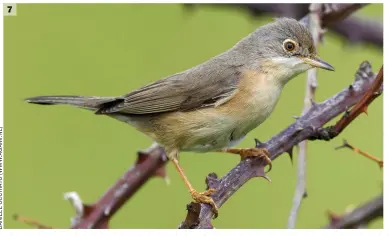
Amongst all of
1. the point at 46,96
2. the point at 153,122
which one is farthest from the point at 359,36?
the point at 46,96

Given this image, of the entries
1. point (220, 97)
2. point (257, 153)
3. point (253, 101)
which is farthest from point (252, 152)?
point (220, 97)

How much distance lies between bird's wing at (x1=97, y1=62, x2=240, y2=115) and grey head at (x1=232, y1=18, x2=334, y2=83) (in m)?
0.18

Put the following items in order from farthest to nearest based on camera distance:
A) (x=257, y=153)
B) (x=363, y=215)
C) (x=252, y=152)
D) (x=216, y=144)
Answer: (x=216, y=144) < (x=252, y=152) < (x=257, y=153) < (x=363, y=215)

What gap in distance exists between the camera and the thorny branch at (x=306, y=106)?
106 inches

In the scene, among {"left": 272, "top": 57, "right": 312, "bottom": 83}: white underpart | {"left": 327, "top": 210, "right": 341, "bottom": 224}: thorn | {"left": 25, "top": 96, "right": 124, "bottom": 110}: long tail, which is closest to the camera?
{"left": 327, "top": 210, "right": 341, "bottom": 224}: thorn

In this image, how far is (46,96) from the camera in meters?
3.89

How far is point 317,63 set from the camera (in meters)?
3.70

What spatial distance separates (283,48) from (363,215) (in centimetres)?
154

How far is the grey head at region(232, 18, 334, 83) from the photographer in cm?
380

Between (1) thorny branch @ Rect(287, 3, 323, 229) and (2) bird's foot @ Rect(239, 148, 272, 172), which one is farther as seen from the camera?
(2) bird's foot @ Rect(239, 148, 272, 172)

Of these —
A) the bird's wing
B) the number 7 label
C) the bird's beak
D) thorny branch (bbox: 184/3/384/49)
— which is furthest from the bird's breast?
the number 7 label

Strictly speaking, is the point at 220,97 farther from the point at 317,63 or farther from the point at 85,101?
the point at 85,101

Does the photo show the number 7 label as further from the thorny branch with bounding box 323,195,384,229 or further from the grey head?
the thorny branch with bounding box 323,195,384,229
